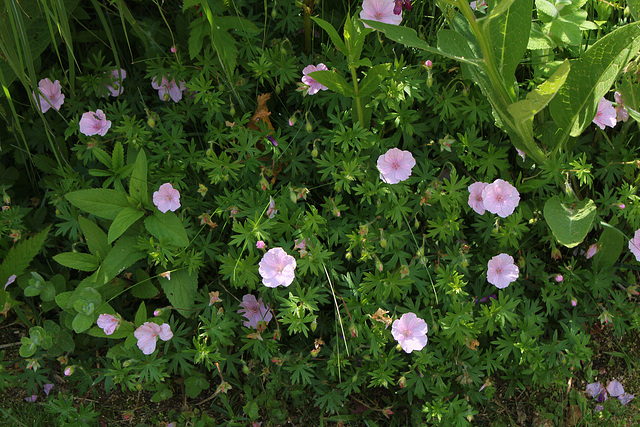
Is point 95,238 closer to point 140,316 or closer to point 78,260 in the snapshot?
point 78,260

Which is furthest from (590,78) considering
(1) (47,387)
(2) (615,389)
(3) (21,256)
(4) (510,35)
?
(1) (47,387)

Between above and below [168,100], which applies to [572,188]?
below

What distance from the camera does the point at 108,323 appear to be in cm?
210

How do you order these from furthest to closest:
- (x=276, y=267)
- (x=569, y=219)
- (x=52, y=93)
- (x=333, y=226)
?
1. (x=52, y=93)
2. (x=333, y=226)
3. (x=569, y=219)
4. (x=276, y=267)

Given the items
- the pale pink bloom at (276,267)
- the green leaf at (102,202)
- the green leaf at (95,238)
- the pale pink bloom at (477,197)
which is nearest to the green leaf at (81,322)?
the green leaf at (95,238)

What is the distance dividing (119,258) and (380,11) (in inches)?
54.5

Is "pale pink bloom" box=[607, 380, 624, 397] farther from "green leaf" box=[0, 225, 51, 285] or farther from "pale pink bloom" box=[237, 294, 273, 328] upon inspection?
"green leaf" box=[0, 225, 51, 285]

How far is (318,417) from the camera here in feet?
7.59

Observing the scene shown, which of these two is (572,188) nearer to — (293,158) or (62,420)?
(293,158)

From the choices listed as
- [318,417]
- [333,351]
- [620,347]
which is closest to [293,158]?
[333,351]

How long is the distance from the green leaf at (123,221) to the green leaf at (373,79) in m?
0.97

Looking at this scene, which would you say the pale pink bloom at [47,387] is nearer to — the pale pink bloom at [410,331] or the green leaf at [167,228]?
the green leaf at [167,228]

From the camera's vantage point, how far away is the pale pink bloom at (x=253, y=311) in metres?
2.21

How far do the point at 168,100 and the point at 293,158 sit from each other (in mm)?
631
